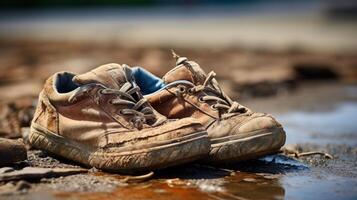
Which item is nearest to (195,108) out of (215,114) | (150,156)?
(215,114)

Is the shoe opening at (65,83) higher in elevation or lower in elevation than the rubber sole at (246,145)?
higher

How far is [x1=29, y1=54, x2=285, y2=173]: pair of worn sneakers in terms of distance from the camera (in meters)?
2.84

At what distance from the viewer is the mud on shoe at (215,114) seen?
298 centimetres

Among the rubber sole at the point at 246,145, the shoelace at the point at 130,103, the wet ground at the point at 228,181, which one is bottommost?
the wet ground at the point at 228,181

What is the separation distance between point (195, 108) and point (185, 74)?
0.63 ft

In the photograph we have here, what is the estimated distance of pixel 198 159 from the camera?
2902 mm

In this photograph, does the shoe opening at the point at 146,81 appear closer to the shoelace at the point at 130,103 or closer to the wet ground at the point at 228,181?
the shoelace at the point at 130,103

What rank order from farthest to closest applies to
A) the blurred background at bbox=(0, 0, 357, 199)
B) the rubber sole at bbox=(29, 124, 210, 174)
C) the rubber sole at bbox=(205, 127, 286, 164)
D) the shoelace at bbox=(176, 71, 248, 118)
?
the blurred background at bbox=(0, 0, 357, 199), the shoelace at bbox=(176, 71, 248, 118), the rubber sole at bbox=(205, 127, 286, 164), the rubber sole at bbox=(29, 124, 210, 174)

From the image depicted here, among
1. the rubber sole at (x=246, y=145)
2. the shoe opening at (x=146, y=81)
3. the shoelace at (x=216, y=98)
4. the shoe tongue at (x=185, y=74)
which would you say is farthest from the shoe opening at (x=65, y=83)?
the rubber sole at (x=246, y=145)

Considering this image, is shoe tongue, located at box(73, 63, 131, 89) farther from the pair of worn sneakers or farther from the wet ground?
the wet ground

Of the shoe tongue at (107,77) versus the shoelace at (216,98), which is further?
the shoelace at (216,98)

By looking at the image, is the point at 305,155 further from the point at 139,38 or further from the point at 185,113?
the point at 139,38

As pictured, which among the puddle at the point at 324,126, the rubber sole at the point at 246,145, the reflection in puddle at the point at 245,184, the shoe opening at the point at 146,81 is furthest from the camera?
the puddle at the point at 324,126

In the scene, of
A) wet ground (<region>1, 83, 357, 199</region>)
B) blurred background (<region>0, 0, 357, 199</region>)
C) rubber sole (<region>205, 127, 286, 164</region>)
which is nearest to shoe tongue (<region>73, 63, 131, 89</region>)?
wet ground (<region>1, 83, 357, 199</region>)
